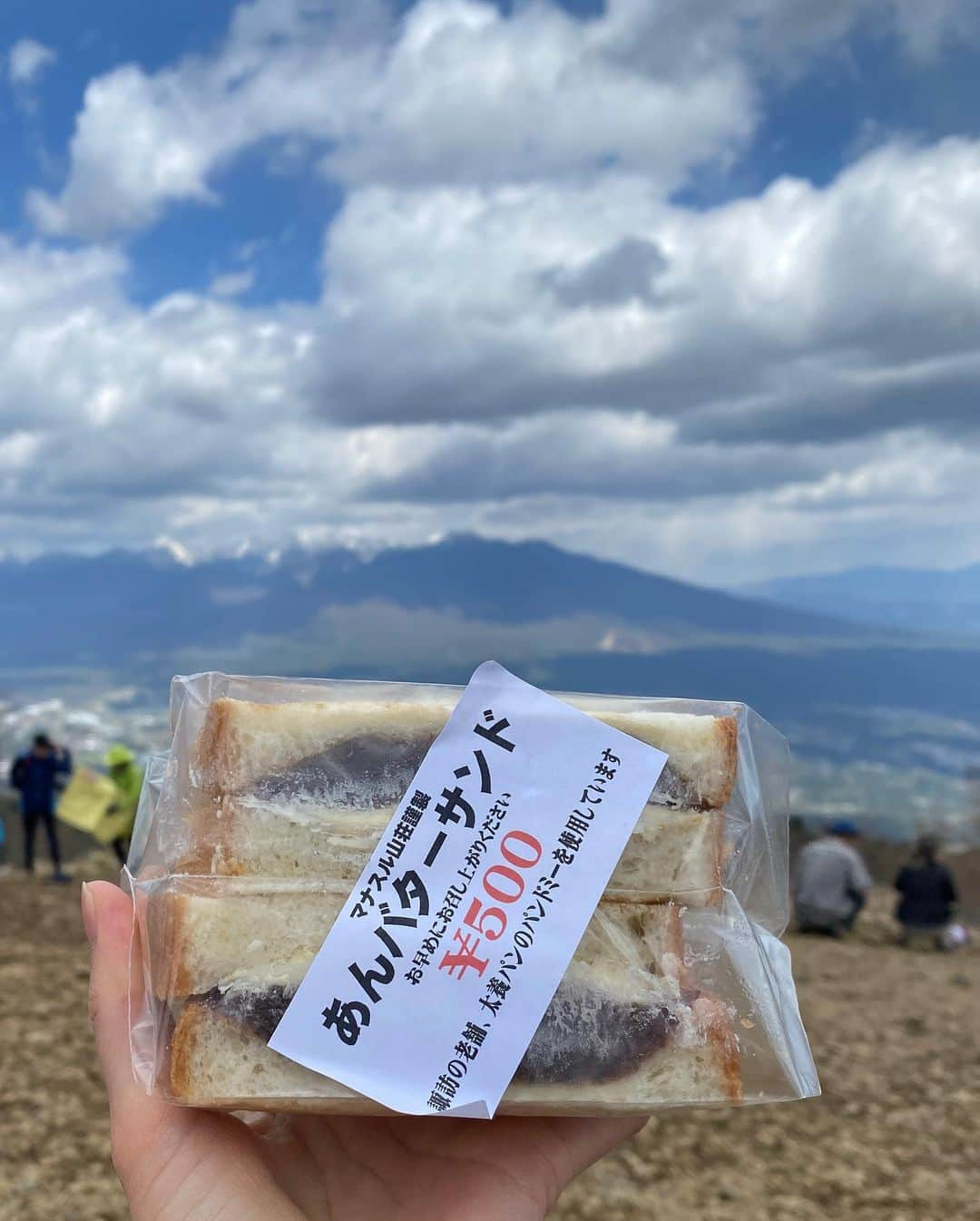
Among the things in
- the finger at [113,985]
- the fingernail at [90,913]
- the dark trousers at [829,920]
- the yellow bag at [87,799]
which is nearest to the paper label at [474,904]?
the finger at [113,985]

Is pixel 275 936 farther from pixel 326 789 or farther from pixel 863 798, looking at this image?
pixel 863 798

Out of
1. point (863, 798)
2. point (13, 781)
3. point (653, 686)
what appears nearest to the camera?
point (13, 781)

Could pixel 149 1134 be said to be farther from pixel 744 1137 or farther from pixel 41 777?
pixel 41 777

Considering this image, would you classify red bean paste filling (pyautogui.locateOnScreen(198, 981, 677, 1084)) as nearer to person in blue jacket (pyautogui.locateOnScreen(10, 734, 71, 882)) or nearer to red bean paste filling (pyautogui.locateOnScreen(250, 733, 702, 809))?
red bean paste filling (pyautogui.locateOnScreen(250, 733, 702, 809))

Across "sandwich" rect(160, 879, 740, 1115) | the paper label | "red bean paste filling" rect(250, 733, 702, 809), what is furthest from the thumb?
"red bean paste filling" rect(250, 733, 702, 809)

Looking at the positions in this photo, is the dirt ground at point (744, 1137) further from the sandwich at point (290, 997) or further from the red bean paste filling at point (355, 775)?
the red bean paste filling at point (355, 775)

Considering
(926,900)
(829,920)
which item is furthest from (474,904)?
(926,900)

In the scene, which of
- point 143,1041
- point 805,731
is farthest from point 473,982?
point 805,731
